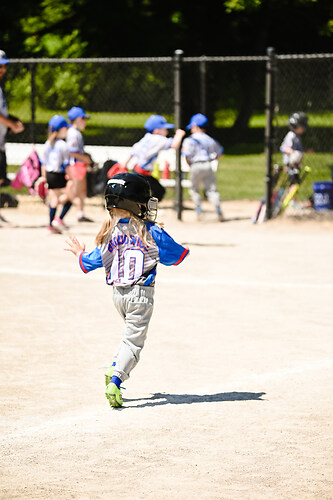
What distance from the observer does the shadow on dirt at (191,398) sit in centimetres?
662

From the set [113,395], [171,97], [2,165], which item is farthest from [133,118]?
[113,395]

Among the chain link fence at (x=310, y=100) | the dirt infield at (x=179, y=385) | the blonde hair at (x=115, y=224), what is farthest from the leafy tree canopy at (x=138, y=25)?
the blonde hair at (x=115, y=224)

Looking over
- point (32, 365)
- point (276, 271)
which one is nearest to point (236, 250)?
point (276, 271)

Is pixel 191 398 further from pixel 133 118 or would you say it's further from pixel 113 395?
pixel 133 118

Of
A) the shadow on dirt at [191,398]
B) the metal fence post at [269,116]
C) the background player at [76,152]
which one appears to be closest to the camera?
the shadow on dirt at [191,398]

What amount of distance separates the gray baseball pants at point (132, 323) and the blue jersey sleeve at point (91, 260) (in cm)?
24

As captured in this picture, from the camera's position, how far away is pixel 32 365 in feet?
24.8

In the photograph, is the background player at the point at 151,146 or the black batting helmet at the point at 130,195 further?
the background player at the point at 151,146

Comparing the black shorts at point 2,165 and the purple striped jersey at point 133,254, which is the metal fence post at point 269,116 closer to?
the black shorts at point 2,165

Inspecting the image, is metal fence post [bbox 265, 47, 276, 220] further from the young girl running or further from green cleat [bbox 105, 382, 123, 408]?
green cleat [bbox 105, 382, 123, 408]

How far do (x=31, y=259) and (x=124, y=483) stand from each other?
24.6 feet

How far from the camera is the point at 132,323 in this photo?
A: 21.4 feet

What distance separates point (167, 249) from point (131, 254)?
0.24 m

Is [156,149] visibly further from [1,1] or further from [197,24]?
[197,24]
